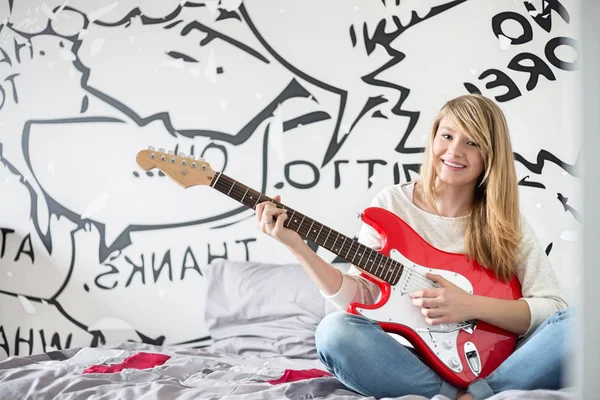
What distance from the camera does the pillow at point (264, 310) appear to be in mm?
1994

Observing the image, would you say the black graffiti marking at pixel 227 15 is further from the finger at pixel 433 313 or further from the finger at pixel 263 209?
the finger at pixel 433 313

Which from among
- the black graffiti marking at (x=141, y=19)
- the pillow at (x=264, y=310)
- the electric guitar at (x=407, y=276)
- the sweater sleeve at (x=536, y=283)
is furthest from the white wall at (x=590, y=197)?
the black graffiti marking at (x=141, y=19)

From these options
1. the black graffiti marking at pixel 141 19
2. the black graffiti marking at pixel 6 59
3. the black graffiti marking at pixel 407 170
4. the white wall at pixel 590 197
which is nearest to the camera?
the white wall at pixel 590 197

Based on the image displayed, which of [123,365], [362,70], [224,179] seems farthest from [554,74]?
[123,365]

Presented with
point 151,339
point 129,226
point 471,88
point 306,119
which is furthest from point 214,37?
point 151,339

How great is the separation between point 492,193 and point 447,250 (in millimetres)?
185

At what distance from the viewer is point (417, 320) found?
143cm

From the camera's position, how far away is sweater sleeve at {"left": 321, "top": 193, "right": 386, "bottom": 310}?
59.3 inches

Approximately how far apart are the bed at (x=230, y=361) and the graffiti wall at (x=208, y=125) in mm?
240

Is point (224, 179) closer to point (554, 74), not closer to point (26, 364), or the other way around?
point (26, 364)

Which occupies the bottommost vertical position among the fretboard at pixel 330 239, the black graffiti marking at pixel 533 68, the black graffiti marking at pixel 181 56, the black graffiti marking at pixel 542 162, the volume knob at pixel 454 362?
the volume knob at pixel 454 362

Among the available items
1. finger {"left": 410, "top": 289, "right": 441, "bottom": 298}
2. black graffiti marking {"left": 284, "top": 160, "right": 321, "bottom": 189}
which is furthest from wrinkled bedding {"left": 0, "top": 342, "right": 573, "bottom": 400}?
black graffiti marking {"left": 284, "top": 160, "right": 321, "bottom": 189}

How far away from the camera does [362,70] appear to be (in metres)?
2.33

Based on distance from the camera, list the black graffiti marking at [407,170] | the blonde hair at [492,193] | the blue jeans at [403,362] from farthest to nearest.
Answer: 1. the black graffiti marking at [407,170]
2. the blonde hair at [492,193]
3. the blue jeans at [403,362]
